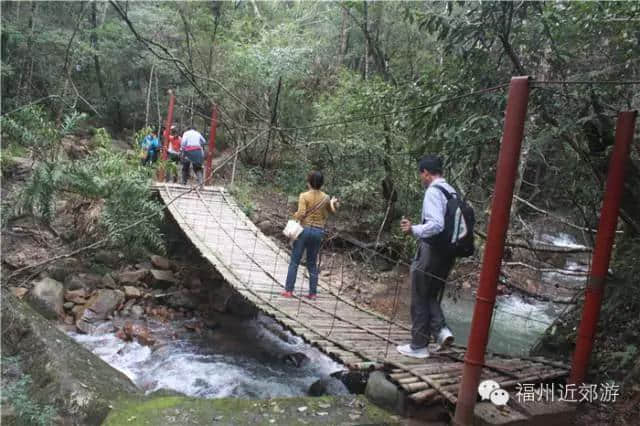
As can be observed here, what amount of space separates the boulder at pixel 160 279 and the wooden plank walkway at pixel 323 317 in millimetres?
784

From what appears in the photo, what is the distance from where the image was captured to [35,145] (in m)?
5.27

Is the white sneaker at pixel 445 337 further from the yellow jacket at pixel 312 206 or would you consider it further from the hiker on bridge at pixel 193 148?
the hiker on bridge at pixel 193 148

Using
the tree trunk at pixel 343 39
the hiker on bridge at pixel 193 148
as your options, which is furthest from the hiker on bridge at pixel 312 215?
the tree trunk at pixel 343 39

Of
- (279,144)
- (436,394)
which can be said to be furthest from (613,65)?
(279,144)

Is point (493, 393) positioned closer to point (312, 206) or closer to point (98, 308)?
point (312, 206)

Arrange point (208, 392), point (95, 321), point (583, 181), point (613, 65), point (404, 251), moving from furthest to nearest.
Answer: point (404, 251)
point (95, 321)
point (208, 392)
point (583, 181)
point (613, 65)

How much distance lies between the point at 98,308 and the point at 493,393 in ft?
14.3

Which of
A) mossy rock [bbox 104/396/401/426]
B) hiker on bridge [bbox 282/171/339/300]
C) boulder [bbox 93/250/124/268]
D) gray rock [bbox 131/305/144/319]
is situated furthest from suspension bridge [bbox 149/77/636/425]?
boulder [bbox 93/250/124/268]

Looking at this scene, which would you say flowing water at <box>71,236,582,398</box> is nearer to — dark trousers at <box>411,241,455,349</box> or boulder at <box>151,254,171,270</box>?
dark trousers at <box>411,241,455,349</box>

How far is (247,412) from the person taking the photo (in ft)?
7.93

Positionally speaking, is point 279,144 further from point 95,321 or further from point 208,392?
point 208,392

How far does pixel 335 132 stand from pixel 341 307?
417cm

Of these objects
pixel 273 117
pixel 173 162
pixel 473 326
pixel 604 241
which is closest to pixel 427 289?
pixel 473 326

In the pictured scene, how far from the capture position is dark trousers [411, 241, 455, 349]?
2.70m
